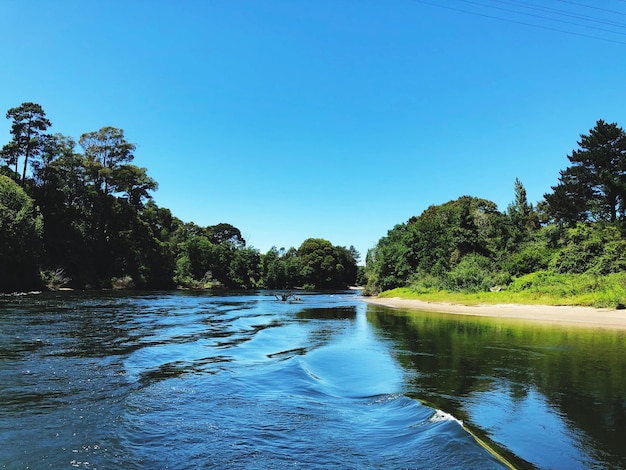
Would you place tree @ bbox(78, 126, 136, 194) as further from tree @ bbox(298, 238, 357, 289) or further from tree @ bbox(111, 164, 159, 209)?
tree @ bbox(298, 238, 357, 289)

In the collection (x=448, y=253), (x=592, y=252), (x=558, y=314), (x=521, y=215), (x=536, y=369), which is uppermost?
(x=521, y=215)

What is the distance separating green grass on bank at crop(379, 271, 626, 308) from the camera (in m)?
25.5

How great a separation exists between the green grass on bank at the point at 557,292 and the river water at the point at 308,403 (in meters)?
10.9

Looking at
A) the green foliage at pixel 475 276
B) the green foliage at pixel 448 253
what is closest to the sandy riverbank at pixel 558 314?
the green foliage at pixel 475 276

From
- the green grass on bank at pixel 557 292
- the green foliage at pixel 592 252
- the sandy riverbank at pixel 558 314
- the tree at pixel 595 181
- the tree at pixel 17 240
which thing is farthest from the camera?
the tree at pixel 17 240

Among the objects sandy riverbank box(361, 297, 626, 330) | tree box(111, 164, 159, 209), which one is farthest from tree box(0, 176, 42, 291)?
sandy riverbank box(361, 297, 626, 330)

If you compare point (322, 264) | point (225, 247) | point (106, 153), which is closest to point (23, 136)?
point (106, 153)

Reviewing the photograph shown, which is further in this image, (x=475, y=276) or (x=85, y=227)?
(x=85, y=227)

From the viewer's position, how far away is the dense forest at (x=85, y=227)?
4994cm

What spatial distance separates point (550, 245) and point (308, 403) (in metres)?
Result: 42.3

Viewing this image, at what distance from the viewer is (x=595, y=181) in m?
41.7

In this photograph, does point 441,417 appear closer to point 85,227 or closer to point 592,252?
point 592,252

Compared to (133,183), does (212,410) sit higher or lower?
lower

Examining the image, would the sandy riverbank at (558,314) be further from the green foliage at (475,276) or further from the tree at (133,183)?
the tree at (133,183)
